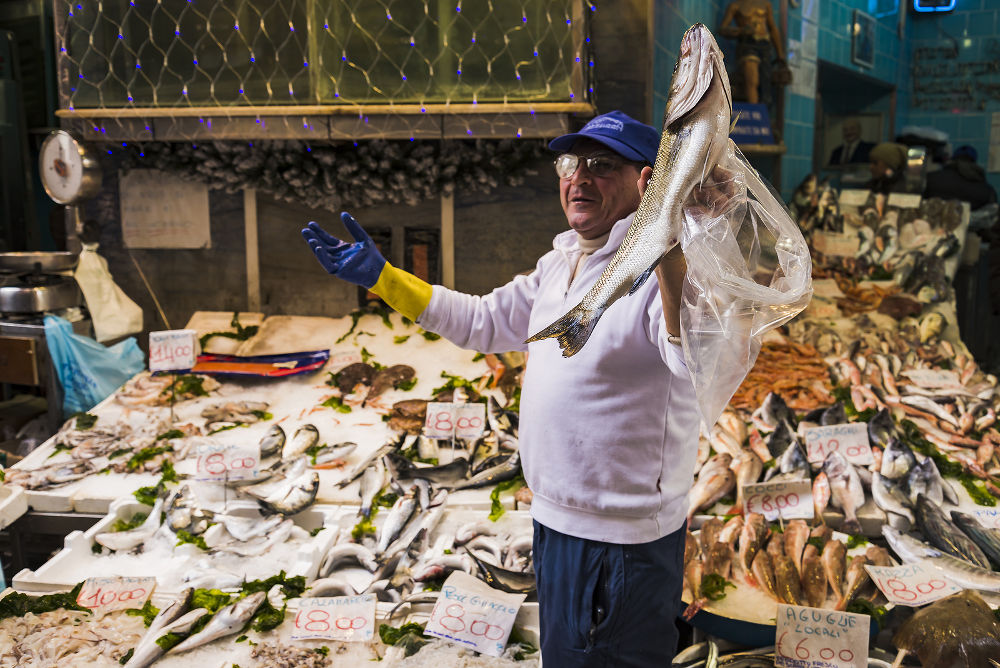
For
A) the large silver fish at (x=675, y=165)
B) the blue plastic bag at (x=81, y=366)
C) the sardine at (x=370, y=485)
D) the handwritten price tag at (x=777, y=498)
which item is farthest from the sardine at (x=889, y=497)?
the blue plastic bag at (x=81, y=366)

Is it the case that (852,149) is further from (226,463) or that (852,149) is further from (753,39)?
(226,463)

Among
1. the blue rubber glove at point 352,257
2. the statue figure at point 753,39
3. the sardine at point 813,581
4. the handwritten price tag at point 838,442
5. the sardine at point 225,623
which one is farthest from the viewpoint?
the statue figure at point 753,39

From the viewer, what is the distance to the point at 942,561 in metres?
2.59

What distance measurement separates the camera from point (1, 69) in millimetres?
6469

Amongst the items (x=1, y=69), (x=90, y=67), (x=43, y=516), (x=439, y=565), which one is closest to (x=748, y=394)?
(x=439, y=565)

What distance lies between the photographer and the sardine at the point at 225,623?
89.6 inches

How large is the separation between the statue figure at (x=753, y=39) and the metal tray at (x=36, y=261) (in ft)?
18.1

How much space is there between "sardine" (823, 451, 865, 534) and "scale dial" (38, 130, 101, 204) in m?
4.22

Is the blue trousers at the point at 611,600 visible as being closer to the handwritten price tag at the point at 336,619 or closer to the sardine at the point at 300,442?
the handwritten price tag at the point at 336,619

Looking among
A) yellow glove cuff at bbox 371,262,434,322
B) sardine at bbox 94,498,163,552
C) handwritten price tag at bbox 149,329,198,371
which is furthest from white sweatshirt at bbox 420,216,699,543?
handwritten price tag at bbox 149,329,198,371

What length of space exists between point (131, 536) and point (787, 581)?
2.28 metres

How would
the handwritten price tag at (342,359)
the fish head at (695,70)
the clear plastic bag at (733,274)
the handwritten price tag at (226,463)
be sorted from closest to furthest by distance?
the fish head at (695,70), the clear plastic bag at (733,274), the handwritten price tag at (226,463), the handwritten price tag at (342,359)

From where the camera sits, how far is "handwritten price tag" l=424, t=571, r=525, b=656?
7.52 feet

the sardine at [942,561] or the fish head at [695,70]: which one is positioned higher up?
the fish head at [695,70]
